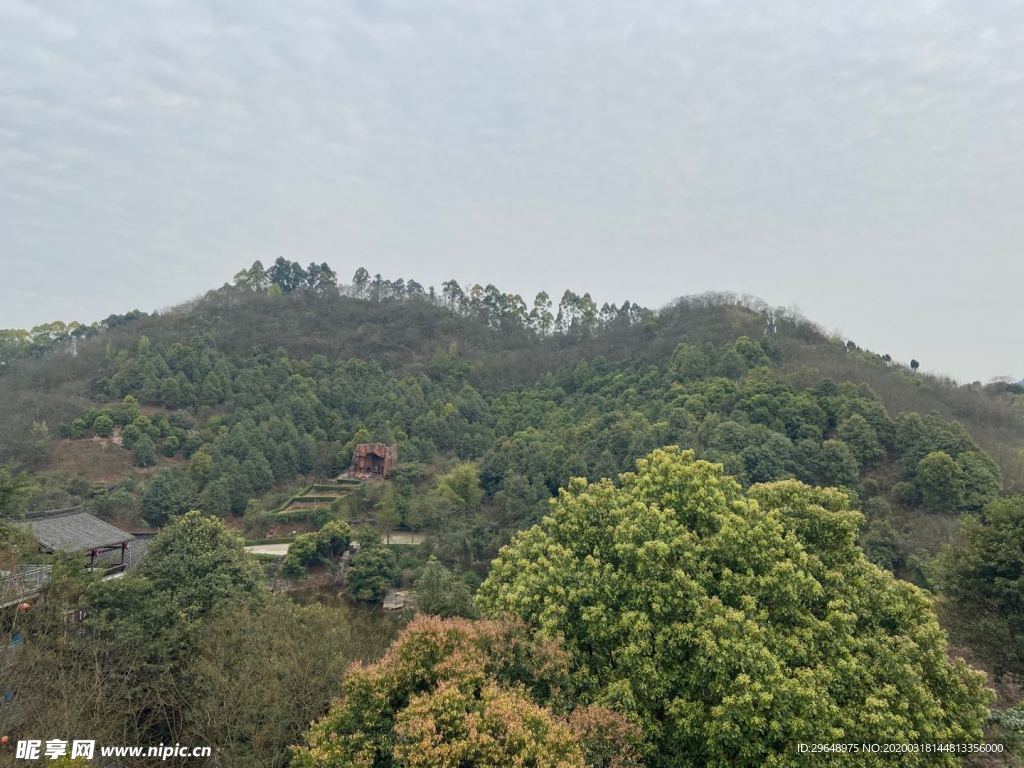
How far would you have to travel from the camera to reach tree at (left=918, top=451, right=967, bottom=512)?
848 inches

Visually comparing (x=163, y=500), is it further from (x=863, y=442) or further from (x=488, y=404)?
(x=863, y=442)

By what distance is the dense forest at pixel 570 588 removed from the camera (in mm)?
7016

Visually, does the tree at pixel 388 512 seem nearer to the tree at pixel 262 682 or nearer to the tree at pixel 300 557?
the tree at pixel 300 557

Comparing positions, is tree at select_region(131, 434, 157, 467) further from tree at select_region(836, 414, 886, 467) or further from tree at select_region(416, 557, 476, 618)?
tree at select_region(836, 414, 886, 467)

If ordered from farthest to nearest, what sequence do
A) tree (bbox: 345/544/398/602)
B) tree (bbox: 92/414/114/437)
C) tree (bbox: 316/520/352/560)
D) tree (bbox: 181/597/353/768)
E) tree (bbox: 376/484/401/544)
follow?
1. tree (bbox: 92/414/114/437)
2. tree (bbox: 376/484/401/544)
3. tree (bbox: 316/520/352/560)
4. tree (bbox: 345/544/398/602)
5. tree (bbox: 181/597/353/768)

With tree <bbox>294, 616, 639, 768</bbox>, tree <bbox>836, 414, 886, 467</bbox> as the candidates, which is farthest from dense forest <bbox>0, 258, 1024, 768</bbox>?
tree <bbox>836, 414, 886, 467</bbox>

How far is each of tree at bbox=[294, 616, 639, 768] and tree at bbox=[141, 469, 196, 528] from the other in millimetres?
26437

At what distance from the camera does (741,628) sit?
24.8 ft

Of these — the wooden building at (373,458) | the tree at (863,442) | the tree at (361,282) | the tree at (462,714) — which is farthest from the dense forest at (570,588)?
the tree at (361,282)

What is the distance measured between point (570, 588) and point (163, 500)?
27.9 metres

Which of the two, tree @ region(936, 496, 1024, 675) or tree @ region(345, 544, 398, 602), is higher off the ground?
tree @ region(936, 496, 1024, 675)

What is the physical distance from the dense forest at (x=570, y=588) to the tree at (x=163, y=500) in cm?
12

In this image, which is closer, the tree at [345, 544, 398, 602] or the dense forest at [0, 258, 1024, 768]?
the dense forest at [0, 258, 1024, 768]

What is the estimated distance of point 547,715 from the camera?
603cm
